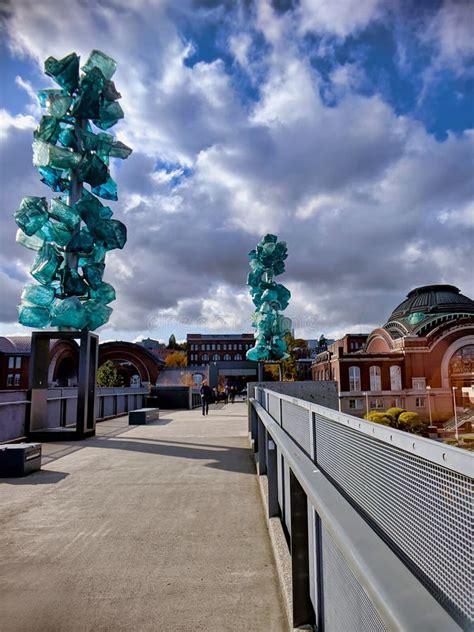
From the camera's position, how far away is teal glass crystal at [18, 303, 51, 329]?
48.3 ft

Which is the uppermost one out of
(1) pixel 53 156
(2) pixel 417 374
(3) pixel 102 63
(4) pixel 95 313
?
(3) pixel 102 63

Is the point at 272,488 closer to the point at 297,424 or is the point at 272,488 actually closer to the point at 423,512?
the point at 297,424

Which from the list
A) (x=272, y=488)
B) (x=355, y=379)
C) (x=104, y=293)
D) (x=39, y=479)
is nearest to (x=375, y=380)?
(x=355, y=379)

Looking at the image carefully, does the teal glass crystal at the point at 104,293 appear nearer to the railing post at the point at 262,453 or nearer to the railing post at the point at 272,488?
the railing post at the point at 262,453

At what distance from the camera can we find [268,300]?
32500mm

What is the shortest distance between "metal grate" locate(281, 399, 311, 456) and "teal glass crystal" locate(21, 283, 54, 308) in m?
12.1

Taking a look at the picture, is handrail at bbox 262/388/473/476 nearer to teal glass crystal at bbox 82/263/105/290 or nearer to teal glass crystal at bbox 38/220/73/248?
teal glass crystal at bbox 38/220/73/248

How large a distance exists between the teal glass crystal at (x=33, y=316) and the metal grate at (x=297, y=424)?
11.9 meters

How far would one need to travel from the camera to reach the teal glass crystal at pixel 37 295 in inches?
586

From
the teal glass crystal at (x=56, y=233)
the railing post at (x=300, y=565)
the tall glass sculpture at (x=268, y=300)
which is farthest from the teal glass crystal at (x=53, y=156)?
the tall glass sculpture at (x=268, y=300)

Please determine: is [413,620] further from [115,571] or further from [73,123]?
[73,123]

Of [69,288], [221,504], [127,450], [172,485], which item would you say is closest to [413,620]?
[221,504]

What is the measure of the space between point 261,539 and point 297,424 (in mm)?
2060

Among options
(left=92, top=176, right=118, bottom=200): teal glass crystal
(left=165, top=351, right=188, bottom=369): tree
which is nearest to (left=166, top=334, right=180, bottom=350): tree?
(left=165, top=351, right=188, bottom=369): tree
